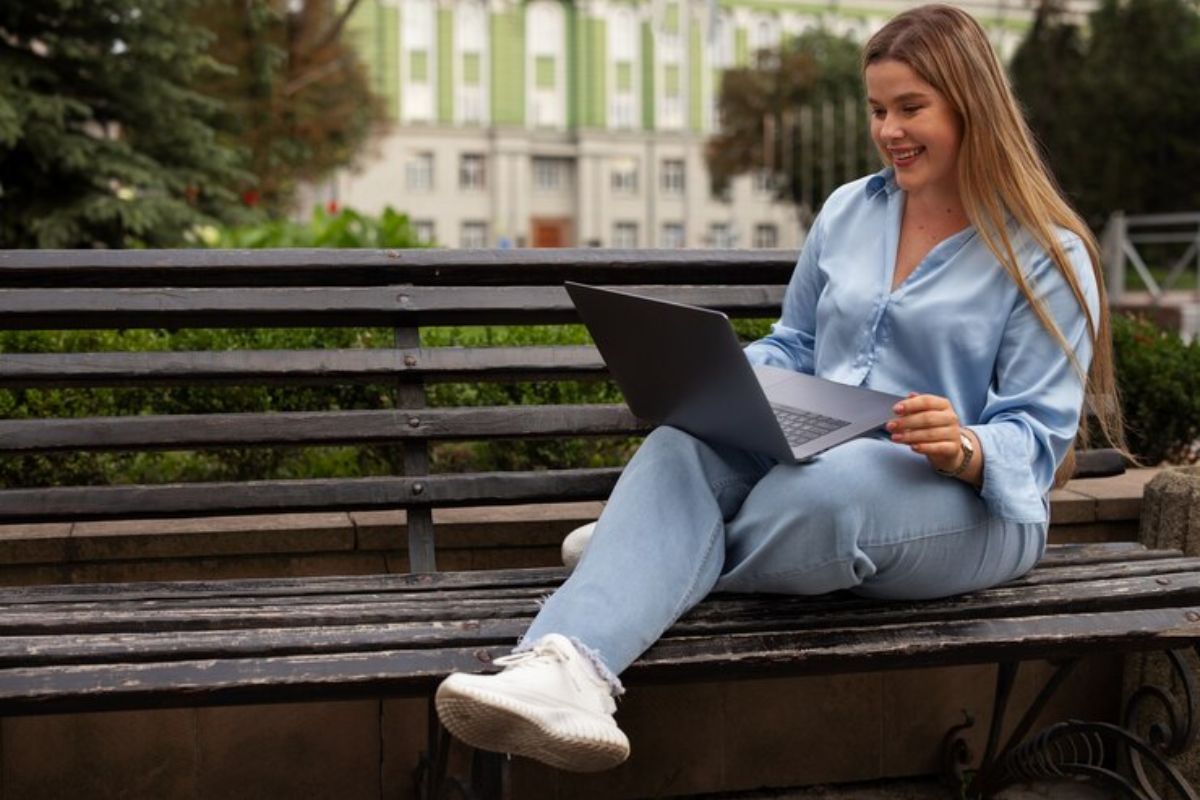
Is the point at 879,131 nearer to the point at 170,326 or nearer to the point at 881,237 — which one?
the point at 881,237

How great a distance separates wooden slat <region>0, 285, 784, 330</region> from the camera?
322 centimetres

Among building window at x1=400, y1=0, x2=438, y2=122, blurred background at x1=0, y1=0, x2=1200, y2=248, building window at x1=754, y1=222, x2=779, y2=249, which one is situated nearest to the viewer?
blurred background at x1=0, y1=0, x2=1200, y2=248

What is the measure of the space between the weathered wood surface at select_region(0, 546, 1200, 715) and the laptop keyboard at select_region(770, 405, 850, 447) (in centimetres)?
28

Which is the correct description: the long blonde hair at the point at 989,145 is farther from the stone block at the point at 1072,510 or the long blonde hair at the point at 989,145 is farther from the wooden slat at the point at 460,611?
the stone block at the point at 1072,510

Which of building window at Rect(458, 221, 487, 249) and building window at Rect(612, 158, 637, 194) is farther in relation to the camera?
building window at Rect(612, 158, 637, 194)

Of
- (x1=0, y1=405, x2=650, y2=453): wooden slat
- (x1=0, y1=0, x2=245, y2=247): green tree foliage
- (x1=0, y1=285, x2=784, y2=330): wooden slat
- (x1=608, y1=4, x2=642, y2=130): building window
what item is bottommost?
(x1=0, y1=405, x2=650, y2=453): wooden slat

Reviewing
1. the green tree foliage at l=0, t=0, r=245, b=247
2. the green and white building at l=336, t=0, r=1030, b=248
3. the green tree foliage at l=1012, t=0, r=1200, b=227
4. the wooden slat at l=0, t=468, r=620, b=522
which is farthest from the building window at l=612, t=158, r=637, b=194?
the wooden slat at l=0, t=468, r=620, b=522

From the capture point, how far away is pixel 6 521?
3088 millimetres

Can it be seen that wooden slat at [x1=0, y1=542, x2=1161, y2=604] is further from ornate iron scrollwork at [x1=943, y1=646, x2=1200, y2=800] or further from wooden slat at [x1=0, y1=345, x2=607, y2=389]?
wooden slat at [x1=0, y1=345, x2=607, y2=389]

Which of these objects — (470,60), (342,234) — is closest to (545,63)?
(470,60)

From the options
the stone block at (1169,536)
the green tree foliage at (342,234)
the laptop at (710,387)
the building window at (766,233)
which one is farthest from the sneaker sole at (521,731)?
the building window at (766,233)

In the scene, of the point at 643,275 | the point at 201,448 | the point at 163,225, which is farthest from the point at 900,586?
the point at 163,225

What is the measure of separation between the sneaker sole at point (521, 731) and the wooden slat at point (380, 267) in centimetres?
133

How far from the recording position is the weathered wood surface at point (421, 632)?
91.1 inches
